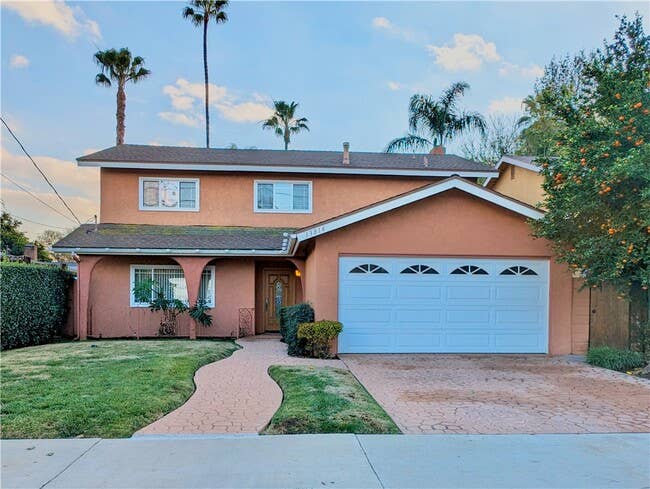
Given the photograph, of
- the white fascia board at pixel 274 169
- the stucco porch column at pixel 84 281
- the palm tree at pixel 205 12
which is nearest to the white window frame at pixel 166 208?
the white fascia board at pixel 274 169

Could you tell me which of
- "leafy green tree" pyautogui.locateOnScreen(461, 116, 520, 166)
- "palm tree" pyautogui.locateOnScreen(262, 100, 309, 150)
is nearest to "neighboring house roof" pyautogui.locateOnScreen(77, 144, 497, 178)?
"leafy green tree" pyautogui.locateOnScreen(461, 116, 520, 166)

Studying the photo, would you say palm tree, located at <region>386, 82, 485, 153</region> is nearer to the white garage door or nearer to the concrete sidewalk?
the white garage door

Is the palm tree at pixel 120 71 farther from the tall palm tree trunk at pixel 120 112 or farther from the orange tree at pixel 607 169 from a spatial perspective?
the orange tree at pixel 607 169

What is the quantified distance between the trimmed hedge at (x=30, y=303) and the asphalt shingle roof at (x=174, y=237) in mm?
→ 1112

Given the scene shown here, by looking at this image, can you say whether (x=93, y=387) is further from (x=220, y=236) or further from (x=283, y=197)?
(x=283, y=197)

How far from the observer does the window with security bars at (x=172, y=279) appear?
48.4 ft

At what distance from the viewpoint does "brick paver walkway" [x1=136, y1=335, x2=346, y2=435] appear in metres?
5.50

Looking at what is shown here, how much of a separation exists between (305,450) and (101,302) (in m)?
12.0

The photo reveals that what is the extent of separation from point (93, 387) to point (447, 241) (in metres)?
8.24

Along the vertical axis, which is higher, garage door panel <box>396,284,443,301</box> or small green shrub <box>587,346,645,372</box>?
garage door panel <box>396,284,443,301</box>

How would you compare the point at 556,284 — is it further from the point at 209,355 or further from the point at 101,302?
the point at 101,302

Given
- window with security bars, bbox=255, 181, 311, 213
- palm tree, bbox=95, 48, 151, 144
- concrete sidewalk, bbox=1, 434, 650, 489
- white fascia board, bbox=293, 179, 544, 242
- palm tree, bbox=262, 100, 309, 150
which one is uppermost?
palm tree, bbox=95, 48, 151, 144

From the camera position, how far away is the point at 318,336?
33.9ft

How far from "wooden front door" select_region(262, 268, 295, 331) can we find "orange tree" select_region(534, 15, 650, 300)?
838cm
